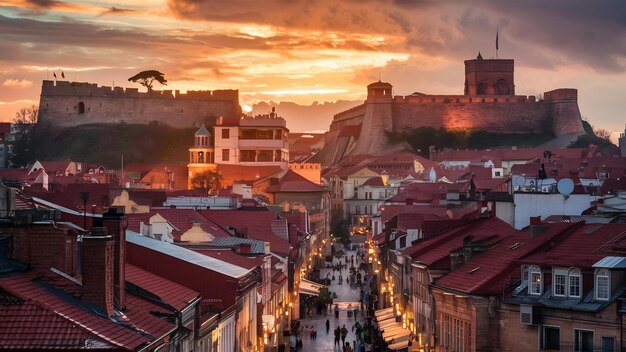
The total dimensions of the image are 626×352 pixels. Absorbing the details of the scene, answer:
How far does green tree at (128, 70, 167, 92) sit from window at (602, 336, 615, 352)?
16269 cm

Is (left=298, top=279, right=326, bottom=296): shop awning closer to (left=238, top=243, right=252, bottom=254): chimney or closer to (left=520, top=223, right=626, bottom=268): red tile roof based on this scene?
(left=238, top=243, right=252, bottom=254): chimney

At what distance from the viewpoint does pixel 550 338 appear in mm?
27344

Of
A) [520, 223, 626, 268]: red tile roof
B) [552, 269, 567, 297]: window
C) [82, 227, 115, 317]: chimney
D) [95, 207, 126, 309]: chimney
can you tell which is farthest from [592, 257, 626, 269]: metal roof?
[82, 227, 115, 317]: chimney

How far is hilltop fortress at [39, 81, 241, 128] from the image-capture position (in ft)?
578

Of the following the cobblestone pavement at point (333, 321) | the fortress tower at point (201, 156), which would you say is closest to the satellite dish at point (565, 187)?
the cobblestone pavement at point (333, 321)

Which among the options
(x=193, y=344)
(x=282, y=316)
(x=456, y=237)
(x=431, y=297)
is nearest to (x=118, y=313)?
(x=193, y=344)

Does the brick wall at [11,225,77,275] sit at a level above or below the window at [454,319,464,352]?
above

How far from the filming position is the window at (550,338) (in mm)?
26984

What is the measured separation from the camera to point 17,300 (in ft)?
50.3

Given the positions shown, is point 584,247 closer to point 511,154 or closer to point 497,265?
point 497,265

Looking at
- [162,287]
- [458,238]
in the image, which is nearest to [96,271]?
[162,287]

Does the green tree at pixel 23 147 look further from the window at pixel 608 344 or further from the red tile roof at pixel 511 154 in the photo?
the window at pixel 608 344

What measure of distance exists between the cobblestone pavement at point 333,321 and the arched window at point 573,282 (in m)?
27.4

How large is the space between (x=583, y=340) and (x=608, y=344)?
831 mm
